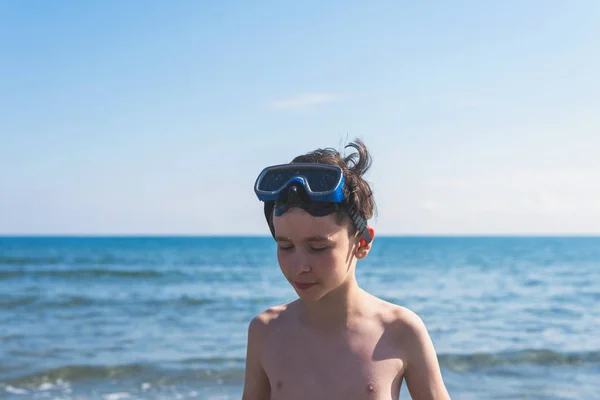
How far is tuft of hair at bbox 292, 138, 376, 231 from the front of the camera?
7.63 ft

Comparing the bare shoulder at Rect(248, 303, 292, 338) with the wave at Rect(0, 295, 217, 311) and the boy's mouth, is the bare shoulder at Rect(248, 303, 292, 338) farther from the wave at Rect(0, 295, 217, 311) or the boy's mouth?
the wave at Rect(0, 295, 217, 311)

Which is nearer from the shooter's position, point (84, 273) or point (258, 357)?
point (258, 357)

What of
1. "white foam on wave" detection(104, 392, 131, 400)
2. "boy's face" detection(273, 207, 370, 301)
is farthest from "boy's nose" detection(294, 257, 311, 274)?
A: "white foam on wave" detection(104, 392, 131, 400)

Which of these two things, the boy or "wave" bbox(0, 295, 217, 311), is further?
"wave" bbox(0, 295, 217, 311)

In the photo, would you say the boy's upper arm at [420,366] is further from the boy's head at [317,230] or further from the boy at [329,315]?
the boy's head at [317,230]

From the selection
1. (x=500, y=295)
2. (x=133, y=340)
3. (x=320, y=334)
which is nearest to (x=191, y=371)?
(x=133, y=340)

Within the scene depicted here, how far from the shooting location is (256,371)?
2.50 metres

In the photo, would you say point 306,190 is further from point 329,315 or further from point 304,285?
point 329,315

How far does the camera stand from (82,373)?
30.3 ft

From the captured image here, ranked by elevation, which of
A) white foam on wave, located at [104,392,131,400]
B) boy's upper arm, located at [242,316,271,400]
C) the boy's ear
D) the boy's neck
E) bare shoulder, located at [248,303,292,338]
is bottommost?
white foam on wave, located at [104,392,131,400]

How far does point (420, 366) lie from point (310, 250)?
56cm

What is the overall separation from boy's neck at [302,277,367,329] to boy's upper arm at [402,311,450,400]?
0.59ft

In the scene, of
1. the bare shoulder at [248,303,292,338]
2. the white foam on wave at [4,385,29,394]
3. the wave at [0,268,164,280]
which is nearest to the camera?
the bare shoulder at [248,303,292,338]

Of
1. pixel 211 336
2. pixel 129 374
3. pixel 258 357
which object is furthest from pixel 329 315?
pixel 211 336
